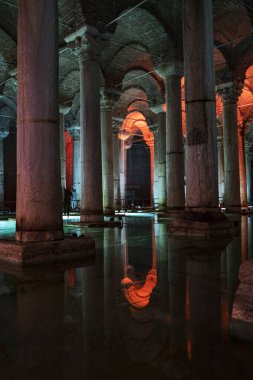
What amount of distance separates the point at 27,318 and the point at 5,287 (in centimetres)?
97

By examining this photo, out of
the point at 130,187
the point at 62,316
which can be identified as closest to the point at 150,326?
the point at 62,316

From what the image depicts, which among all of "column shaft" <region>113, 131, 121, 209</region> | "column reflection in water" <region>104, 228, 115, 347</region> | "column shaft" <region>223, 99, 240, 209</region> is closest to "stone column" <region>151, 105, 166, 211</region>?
"column shaft" <region>223, 99, 240, 209</region>

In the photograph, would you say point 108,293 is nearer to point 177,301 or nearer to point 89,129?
point 177,301

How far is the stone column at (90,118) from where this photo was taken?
9469 millimetres

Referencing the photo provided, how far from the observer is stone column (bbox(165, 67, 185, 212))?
11.8 meters

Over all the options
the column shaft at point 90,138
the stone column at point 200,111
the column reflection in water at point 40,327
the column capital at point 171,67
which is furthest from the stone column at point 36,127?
the column capital at point 171,67

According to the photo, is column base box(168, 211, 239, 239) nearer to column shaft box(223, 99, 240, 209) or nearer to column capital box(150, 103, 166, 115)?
column shaft box(223, 99, 240, 209)

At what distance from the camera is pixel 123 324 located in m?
2.18

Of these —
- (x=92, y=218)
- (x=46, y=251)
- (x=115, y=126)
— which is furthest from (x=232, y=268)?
(x=115, y=126)

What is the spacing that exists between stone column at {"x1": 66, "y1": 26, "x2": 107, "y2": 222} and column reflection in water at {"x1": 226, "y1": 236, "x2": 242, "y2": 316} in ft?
15.6

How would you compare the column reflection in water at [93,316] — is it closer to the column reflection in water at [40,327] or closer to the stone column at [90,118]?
the column reflection in water at [40,327]

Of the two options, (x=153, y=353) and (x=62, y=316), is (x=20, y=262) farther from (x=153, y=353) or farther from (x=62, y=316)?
(x=153, y=353)

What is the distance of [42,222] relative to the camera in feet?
14.5

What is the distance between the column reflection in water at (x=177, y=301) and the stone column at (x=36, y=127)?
1625 mm
